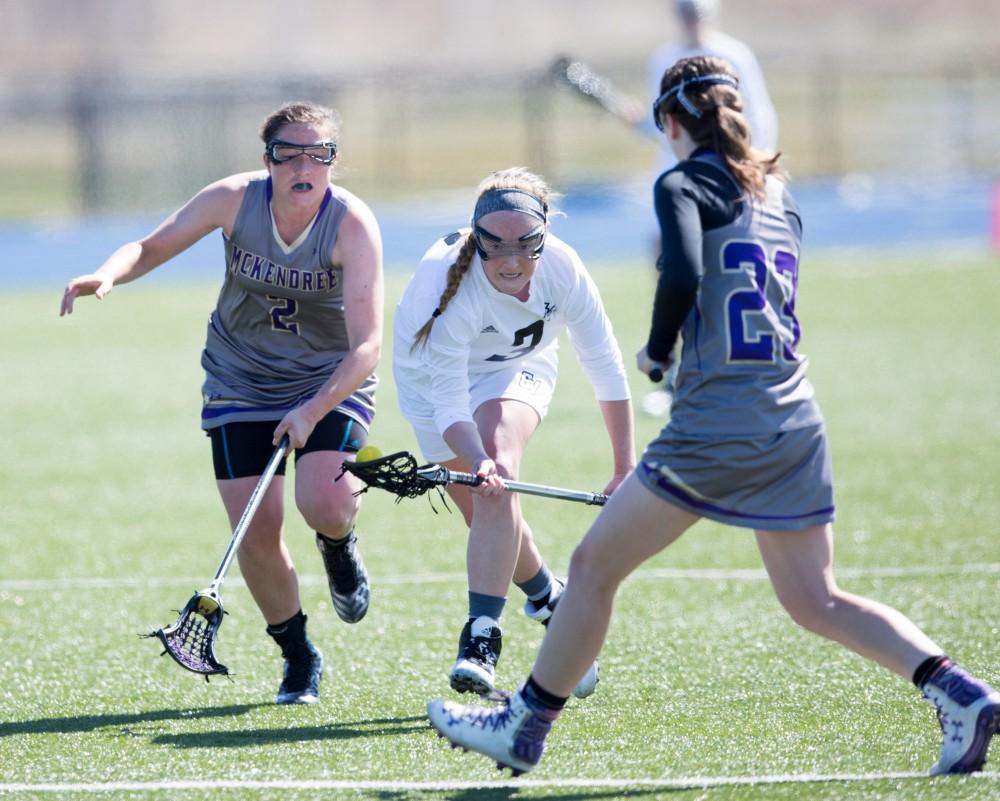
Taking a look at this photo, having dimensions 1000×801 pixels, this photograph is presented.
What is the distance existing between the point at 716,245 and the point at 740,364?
0.29 metres

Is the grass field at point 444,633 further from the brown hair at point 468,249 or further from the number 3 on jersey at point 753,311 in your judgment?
the brown hair at point 468,249

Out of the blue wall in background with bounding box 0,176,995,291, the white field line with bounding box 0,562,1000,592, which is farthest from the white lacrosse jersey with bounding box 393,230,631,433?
the blue wall in background with bounding box 0,176,995,291

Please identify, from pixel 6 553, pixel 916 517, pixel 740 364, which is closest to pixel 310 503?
pixel 740 364

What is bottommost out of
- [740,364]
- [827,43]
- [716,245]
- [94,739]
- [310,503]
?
[94,739]

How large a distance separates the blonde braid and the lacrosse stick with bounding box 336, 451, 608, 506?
0.42 metres

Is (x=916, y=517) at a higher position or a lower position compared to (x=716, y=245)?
lower

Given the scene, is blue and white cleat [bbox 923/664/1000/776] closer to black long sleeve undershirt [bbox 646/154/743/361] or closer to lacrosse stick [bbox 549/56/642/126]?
black long sleeve undershirt [bbox 646/154/743/361]

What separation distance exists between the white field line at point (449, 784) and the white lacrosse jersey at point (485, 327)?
111 cm

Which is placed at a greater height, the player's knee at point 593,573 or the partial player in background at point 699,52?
the partial player in background at point 699,52

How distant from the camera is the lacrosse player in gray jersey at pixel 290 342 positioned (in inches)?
190

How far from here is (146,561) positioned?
6.96m

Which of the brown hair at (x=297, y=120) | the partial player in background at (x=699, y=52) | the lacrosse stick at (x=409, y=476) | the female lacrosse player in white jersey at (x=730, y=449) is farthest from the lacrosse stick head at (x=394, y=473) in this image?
the partial player in background at (x=699, y=52)

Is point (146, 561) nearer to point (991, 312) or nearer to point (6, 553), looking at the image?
point (6, 553)

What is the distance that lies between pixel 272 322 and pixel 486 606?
1.26m
